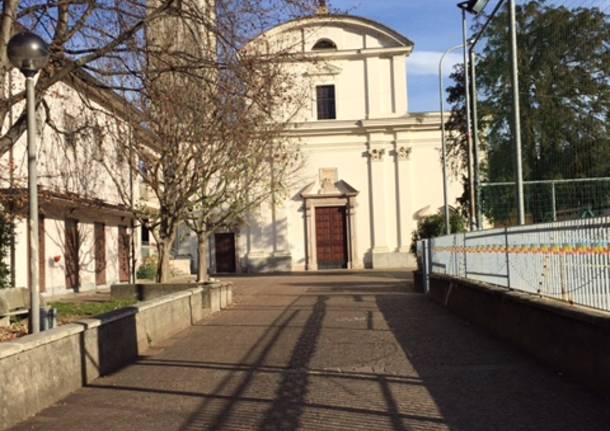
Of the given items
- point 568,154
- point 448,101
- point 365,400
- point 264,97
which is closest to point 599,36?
point 568,154

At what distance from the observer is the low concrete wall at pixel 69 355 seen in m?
6.61

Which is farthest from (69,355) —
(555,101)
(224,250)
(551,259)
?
(224,250)

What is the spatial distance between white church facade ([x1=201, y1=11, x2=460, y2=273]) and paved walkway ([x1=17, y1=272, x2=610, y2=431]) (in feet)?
100

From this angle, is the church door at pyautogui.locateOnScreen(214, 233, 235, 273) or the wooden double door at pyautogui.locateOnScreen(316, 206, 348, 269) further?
the church door at pyautogui.locateOnScreen(214, 233, 235, 273)

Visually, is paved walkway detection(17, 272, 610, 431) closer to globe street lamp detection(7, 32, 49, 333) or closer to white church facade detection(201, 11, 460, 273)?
globe street lamp detection(7, 32, 49, 333)

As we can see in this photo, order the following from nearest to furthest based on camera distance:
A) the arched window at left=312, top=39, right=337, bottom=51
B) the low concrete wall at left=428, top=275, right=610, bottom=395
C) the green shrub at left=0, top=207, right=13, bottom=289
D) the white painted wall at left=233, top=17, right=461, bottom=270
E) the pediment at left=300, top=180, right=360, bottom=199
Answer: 1. the low concrete wall at left=428, top=275, right=610, bottom=395
2. the green shrub at left=0, top=207, right=13, bottom=289
3. the white painted wall at left=233, top=17, right=461, bottom=270
4. the arched window at left=312, top=39, right=337, bottom=51
5. the pediment at left=300, top=180, right=360, bottom=199

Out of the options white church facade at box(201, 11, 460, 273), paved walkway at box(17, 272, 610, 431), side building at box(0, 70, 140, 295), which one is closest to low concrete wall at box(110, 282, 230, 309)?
side building at box(0, 70, 140, 295)

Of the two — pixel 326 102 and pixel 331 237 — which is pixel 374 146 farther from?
pixel 331 237

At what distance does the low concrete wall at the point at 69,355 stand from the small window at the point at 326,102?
110ft

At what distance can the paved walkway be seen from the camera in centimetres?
645

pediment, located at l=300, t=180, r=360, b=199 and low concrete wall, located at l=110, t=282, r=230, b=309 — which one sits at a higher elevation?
pediment, located at l=300, t=180, r=360, b=199

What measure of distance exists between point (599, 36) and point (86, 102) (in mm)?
8856

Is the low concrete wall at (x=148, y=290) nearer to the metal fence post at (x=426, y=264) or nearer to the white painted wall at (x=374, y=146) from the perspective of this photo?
the metal fence post at (x=426, y=264)

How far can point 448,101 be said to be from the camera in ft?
123
